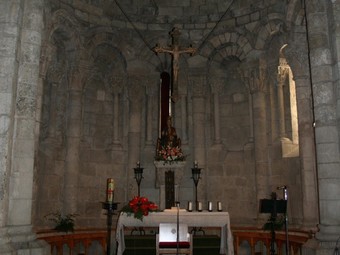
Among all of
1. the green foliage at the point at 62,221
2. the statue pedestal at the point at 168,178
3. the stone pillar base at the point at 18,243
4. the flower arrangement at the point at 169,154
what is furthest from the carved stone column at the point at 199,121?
the stone pillar base at the point at 18,243

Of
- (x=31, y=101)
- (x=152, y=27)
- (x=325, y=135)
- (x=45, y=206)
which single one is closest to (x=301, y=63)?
(x=325, y=135)

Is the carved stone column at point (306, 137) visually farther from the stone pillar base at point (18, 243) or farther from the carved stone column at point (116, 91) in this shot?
the stone pillar base at point (18, 243)

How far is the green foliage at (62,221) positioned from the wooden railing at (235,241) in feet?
0.71

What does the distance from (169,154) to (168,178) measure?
76 cm


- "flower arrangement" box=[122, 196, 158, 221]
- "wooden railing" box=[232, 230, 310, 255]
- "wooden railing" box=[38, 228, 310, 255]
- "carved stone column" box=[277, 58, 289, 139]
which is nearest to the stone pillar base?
"wooden railing" box=[38, 228, 310, 255]

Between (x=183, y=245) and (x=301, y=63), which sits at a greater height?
(x=301, y=63)

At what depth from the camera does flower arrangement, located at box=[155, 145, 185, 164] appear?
435 inches

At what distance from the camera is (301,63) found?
10.0 meters

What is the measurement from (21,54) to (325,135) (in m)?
5.95

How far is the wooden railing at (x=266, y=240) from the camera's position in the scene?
860 centimetres

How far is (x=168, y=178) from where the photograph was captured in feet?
37.2

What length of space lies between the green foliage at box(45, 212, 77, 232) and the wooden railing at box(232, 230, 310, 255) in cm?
421

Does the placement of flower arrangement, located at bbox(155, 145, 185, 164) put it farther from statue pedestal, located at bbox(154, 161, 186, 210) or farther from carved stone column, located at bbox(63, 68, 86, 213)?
carved stone column, located at bbox(63, 68, 86, 213)

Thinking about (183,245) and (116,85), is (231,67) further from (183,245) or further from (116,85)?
(183,245)
